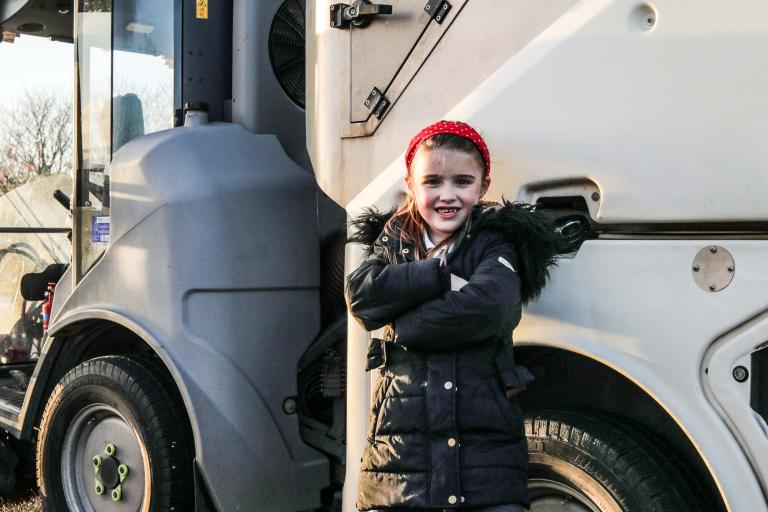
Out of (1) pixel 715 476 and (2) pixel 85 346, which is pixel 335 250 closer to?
(2) pixel 85 346

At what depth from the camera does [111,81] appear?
3809mm

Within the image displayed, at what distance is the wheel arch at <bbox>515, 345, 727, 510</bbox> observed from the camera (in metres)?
2.20

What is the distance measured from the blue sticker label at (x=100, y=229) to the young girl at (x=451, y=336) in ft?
5.72

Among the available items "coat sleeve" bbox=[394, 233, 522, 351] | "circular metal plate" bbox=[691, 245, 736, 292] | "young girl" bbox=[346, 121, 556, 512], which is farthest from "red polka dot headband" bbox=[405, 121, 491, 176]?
"circular metal plate" bbox=[691, 245, 736, 292]

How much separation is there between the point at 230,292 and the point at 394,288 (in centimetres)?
117

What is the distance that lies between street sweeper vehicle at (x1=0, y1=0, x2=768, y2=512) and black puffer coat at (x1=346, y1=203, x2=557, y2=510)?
150 mm

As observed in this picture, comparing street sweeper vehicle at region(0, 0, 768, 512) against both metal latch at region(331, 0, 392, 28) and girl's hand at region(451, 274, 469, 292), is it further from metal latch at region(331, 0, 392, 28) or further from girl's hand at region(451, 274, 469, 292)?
girl's hand at region(451, 274, 469, 292)

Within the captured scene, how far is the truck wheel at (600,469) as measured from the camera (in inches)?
84.5

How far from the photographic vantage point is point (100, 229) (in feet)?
12.3

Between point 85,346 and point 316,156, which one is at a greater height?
point 316,156

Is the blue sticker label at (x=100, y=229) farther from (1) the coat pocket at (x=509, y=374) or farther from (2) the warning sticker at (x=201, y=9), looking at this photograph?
(1) the coat pocket at (x=509, y=374)

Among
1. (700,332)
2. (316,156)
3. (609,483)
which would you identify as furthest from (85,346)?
(700,332)

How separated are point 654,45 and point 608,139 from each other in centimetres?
22

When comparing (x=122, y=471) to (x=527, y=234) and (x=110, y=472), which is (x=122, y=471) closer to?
(x=110, y=472)
